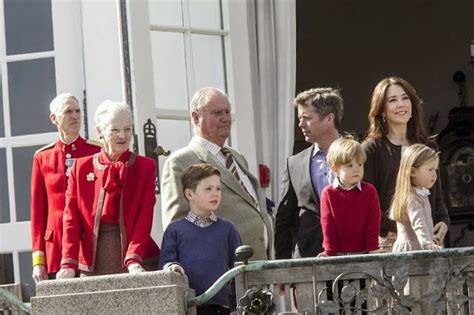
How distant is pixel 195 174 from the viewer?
26.4ft

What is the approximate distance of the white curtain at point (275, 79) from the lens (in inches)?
408

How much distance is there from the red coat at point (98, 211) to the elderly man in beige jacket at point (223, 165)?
344 millimetres

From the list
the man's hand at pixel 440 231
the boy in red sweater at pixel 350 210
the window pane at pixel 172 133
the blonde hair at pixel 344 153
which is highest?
the window pane at pixel 172 133

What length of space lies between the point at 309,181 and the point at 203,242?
41.5 inches

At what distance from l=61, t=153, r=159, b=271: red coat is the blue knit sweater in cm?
14

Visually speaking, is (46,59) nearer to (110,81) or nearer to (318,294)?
(110,81)

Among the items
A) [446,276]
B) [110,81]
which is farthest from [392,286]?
[110,81]

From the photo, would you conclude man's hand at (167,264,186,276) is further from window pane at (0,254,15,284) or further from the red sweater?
window pane at (0,254,15,284)

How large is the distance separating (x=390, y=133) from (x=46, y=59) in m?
2.41

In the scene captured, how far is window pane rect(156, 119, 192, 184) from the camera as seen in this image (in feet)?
31.8

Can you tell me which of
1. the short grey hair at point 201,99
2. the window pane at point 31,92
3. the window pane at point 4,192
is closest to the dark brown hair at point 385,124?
the short grey hair at point 201,99

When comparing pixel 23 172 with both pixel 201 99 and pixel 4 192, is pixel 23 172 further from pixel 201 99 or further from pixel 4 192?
pixel 201 99

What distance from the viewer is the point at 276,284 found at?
7.62m

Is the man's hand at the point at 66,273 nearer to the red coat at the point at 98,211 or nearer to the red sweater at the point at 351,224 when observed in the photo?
the red coat at the point at 98,211
